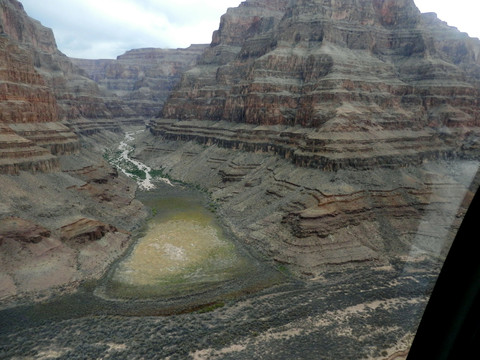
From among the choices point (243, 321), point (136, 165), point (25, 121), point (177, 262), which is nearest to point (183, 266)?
point (177, 262)

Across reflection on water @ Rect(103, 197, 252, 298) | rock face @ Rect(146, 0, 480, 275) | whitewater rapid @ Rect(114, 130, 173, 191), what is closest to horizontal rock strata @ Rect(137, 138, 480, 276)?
rock face @ Rect(146, 0, 480, 275)

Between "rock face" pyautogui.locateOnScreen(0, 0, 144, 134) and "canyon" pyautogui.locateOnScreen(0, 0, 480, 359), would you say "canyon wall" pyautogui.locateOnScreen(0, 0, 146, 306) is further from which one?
"rock face" pyautogui.locateOnScreen(0, 0, 144, 134)

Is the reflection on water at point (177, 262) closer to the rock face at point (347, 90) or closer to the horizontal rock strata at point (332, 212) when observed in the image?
the horizontal rock strata at point (332, 212)

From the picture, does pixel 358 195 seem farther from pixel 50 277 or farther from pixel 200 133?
pixel 200 133

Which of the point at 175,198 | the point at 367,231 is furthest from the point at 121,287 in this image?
the point at 175,198

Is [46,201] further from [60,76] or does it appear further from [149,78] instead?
[149,78]

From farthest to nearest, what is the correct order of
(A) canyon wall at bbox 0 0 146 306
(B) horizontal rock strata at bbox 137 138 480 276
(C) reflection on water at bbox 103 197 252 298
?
(B) horizontal rock strata at bbox 137 138 480 276 → (A) canyon wall at bbox 0 0 146 306 → (C) reflection on water at bbox 103 197 252 298

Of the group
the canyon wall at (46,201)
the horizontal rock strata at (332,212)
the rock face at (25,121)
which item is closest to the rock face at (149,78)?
the rock face at (25,121)
